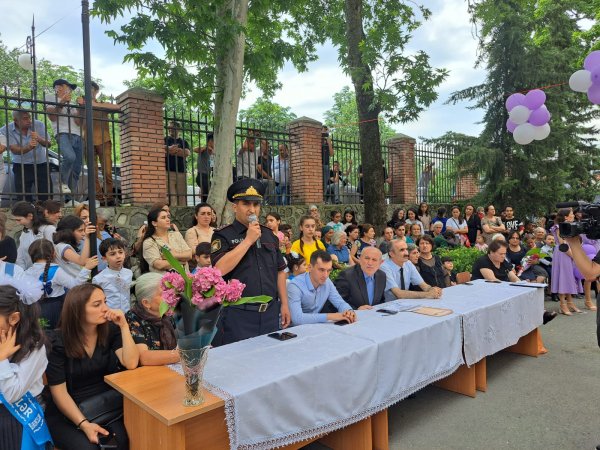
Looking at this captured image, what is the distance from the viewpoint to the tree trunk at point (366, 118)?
8.63 meters

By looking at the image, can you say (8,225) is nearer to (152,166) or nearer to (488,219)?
(152,166)

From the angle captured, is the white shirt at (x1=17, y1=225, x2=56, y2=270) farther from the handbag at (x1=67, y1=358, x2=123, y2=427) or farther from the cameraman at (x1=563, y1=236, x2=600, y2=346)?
the cameraman at (x1=563, y1=236, x2=600, y2=346)

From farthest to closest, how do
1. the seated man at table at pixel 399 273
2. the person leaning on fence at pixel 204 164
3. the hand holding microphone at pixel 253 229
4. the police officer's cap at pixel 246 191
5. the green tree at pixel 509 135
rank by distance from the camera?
the green tree at pixel 509 135, the person leaning on fence at pixel 204 164, the seated man at table at pixel 399 273, the police officer's cap at pixel 246 191, the hand holding microphone at pixel 253 229

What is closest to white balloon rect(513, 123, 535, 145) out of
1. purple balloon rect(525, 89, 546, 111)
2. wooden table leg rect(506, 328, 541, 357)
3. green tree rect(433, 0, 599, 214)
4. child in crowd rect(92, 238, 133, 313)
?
purple balloon rect(525, 89, 546, 111)

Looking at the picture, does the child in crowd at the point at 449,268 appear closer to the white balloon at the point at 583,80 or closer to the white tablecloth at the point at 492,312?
the white tablecloth at the point at 492,312

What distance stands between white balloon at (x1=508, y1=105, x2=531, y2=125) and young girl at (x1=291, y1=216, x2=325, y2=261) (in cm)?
562

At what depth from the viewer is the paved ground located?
10.9ft

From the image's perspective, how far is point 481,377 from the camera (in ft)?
13.9

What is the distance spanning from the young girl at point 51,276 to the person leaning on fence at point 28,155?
109 inches

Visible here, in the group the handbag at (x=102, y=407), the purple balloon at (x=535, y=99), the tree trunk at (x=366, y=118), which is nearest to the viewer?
the handbag at (x=102, y=407)

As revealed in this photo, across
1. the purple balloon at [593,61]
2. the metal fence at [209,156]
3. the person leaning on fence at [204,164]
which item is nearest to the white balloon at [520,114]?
the purple balloon at [593,61]

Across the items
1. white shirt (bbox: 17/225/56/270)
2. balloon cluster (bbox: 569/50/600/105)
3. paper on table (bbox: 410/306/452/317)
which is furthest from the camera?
balloon cluster (bbox: 569/50/600/105)

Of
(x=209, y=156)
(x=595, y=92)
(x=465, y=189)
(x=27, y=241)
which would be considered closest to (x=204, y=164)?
(x=209, y=156)

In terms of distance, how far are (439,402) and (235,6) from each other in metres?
6.09
